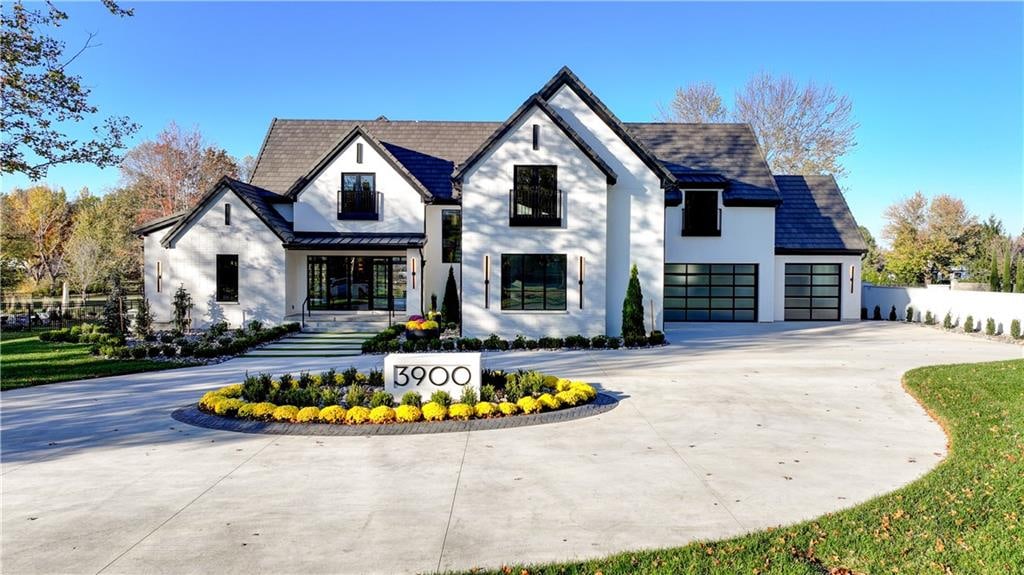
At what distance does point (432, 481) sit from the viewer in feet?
20.5

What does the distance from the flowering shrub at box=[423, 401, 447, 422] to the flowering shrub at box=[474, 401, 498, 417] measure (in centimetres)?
50

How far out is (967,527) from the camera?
4793mm

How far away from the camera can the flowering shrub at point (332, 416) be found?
8.59 meters

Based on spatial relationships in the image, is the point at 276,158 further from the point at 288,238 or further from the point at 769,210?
the point at 769,210

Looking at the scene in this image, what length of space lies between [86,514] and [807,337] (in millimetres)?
20226

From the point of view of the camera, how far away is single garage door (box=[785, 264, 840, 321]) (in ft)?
85.1

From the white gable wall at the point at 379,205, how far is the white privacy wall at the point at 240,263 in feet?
5.15

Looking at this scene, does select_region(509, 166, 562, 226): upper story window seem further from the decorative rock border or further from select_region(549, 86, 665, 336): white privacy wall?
the decorative rock border

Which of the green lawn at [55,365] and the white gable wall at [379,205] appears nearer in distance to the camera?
the green lawn at [55,365]

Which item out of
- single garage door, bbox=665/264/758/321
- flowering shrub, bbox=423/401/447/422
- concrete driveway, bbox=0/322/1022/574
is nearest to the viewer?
concrete driveway, bbox=0/322/1022/574

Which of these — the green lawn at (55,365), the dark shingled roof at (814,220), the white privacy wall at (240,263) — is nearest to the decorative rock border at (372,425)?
the green lawn at (55,365)

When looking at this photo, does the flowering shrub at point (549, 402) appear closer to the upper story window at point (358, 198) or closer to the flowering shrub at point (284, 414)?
the flowering shrub at point (284, 414)

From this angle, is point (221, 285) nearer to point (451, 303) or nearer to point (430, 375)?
point (451, 303)

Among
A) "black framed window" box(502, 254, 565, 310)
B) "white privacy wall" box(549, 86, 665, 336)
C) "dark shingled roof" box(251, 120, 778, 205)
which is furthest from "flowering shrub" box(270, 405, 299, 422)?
"dark shingled roof" box(251, 120, 778, 205)
